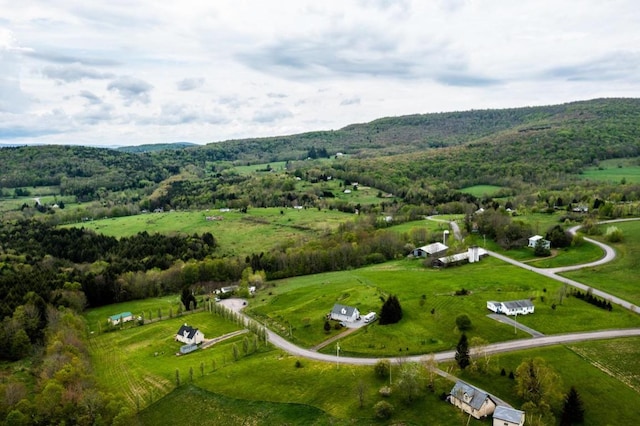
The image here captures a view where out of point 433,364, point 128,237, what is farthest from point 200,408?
point 128,237

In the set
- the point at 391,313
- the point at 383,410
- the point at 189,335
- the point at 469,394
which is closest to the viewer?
the point at 469,394

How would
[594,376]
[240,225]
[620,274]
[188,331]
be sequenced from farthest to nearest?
[240,225] < [620,274] < [188,331] < [594,376]

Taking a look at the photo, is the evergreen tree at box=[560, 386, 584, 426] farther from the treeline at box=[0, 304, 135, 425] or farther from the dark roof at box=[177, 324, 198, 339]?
the dark roof at box=[177, 324, 198, 339]

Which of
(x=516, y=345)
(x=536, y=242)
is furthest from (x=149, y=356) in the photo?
(x=536, y=242)

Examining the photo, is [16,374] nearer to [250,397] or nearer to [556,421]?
[250,397]

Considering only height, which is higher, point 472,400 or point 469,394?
point 469,394

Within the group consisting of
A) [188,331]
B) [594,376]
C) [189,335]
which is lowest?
[189,335]

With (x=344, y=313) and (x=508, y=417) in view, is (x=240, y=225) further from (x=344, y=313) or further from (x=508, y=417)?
(x=508, y=417)
